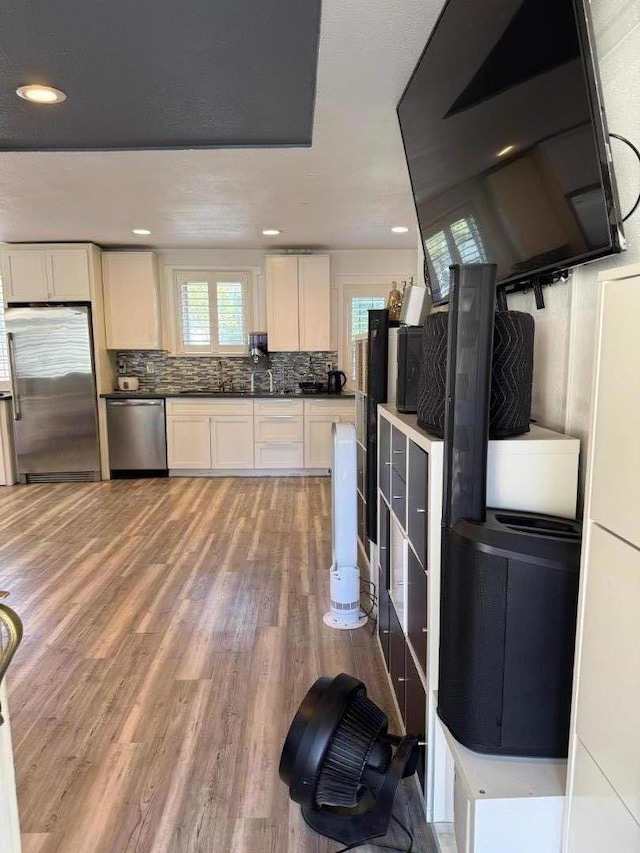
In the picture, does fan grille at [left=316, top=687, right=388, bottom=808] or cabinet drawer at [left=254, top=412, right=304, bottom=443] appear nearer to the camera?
fan grille at [left=316, top=687, right=388, bottom=808]

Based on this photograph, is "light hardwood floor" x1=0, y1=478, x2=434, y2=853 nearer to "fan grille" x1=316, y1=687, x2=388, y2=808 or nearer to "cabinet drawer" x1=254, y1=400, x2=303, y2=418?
"fan grille" x1=316, y1=687, x2=388, y2=808

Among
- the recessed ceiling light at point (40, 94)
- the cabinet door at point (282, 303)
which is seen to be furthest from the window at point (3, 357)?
the recessed ceiling light at point (40, 94)

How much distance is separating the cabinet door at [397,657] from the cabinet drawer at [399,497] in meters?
0.38

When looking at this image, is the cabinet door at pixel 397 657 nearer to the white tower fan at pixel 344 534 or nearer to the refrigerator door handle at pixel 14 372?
the white tower fan at pixel 344 534

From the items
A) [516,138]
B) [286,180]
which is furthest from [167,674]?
[286,180]

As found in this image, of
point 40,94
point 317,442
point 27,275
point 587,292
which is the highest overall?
point 40,94

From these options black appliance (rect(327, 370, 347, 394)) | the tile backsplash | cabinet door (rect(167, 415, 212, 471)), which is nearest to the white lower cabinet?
cabinet door (rect(167, 415, 212, 471))

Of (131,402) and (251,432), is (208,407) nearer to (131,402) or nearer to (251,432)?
(251,432)

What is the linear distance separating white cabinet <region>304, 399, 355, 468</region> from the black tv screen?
366 cm

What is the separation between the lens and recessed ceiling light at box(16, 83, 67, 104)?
2.14 m

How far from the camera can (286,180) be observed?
11.0ft

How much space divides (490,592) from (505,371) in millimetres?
524

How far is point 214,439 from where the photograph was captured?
5.67m

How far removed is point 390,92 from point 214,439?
13.2ft
